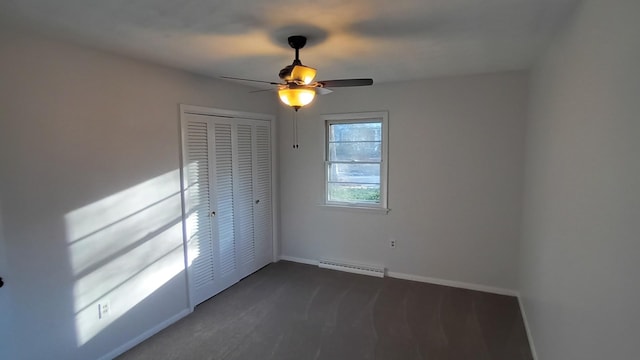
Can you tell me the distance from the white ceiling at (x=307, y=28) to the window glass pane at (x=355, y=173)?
1.52m

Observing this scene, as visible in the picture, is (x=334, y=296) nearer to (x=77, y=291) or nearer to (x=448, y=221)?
(x=448, y=221)

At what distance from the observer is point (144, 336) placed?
2965 mm

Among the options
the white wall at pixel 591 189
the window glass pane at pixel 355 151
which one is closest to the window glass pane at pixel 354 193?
the window glass pane at pixel 355 151

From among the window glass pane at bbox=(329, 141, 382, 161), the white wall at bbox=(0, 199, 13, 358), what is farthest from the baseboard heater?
the white wall at bbox=(0, 199, 13, 358)

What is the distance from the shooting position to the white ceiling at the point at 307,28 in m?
1.77

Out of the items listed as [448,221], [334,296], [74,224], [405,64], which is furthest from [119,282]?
[448,221]

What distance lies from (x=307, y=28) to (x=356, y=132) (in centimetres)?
234

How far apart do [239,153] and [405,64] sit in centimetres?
211

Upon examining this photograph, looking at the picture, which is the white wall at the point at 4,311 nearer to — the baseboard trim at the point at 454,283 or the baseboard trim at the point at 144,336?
the baseboard trim at the point at 144,336

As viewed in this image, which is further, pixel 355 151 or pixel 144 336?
pixel 355 151

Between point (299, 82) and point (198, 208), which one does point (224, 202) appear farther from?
point (299, 82)

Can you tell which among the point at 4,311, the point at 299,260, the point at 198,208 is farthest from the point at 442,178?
the point at 4,311

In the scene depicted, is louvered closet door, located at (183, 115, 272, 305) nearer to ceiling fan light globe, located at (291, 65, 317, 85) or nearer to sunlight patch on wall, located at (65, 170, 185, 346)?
sunlight patch on wall, located at (65, 170, 185, 346)

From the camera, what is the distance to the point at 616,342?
1215mm
